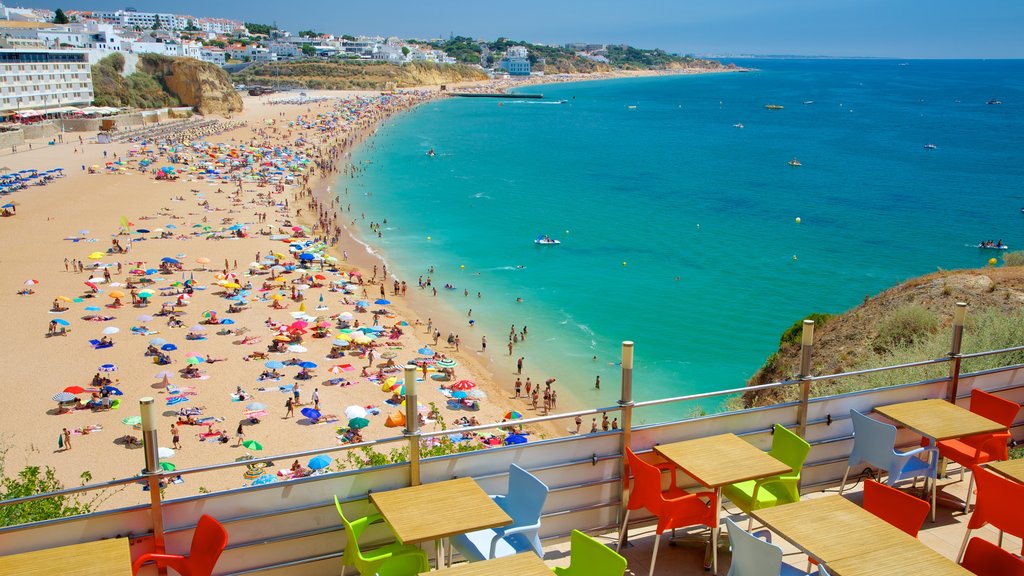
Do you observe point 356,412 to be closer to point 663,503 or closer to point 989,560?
point 663,503

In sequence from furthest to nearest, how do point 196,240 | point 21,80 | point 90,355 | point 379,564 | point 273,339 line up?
point 21,80 → point 196,240 → point 273,339 → point 90,355 → point 379,564

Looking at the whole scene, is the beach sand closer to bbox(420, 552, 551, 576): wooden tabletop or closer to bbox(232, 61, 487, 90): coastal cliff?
bbox(420, 552, 551, 576): wooden tabletop

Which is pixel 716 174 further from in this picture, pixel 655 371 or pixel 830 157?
pixel 655 371

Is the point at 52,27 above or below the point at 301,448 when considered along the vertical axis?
above

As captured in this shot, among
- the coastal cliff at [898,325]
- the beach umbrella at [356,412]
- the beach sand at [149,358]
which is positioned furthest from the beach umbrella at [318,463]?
the coastal cliff at [898,325]

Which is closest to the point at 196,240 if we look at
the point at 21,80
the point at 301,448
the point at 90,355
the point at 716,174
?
the point at 90,355

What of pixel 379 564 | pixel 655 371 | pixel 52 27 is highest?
pixel 52 27
